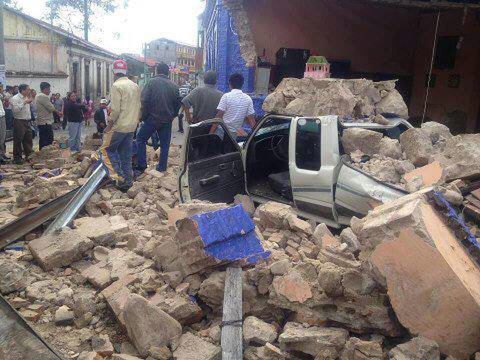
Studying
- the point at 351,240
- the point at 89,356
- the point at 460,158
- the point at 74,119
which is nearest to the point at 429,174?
the point at 460,158

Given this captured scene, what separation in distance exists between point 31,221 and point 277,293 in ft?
12.0

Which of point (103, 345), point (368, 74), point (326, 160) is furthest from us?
point (368, 74)

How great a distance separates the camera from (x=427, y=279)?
2.62m

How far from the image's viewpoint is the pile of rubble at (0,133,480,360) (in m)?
2.63

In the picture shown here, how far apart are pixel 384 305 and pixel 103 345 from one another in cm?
199

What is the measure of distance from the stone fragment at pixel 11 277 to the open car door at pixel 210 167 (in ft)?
6.26

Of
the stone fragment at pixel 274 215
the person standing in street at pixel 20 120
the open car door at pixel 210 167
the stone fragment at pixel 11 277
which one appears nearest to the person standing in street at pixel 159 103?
the open car door at pixel 210 167

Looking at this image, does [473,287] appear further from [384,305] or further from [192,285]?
[192,285]

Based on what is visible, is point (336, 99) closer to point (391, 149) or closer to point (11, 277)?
point (391, 149)

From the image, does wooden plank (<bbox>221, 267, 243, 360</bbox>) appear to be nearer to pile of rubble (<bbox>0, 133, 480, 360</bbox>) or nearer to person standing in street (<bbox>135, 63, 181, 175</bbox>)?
pile of rubble (<bbox>0, 133, 480, 360</bbox>)

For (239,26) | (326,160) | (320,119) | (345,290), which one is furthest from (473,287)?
(239,26)

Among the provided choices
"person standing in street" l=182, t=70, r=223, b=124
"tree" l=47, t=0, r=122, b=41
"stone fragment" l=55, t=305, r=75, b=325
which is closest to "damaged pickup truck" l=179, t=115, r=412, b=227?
"person standing in street" l=182, t=70, r=223, b=124

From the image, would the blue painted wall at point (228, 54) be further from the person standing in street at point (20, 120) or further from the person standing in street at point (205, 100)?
the person standing in street at point (20, 120)

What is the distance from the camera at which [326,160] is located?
4680mm
